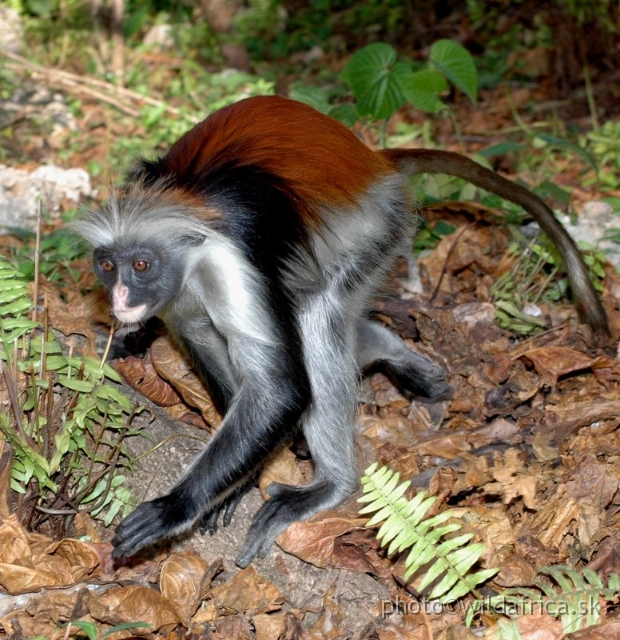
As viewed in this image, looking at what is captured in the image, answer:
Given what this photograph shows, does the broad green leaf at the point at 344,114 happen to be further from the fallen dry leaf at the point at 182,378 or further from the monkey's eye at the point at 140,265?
the monkey's eye at the point at 140,265

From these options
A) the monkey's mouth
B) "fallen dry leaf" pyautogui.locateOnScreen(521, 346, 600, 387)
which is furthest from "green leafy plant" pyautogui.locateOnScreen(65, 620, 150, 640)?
"fallen dry leaf" pyautogui.locateOnScreen(521, 346, 600, 387)

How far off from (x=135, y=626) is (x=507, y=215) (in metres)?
3.70

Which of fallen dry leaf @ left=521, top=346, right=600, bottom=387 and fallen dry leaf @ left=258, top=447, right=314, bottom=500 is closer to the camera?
fallen dry leaf @ left=258, top=447, right=314, bottom=500

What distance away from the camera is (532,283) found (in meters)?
5.25

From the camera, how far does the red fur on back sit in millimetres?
3705

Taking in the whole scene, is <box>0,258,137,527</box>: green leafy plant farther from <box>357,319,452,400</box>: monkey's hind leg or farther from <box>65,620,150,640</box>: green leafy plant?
<box>357,319,452,400</box>: monkey's hind leg

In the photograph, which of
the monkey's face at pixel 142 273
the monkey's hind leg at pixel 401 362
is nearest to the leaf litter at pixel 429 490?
the monkey's hind leg at pixel 401 362

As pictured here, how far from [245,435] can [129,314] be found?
2.25 feet

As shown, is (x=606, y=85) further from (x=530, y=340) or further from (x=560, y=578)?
(x=560, y=578)

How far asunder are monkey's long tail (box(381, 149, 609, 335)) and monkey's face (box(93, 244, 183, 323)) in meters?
1.42

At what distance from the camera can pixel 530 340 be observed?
4898 millimetres

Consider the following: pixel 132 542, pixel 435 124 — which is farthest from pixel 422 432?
pixel 435 124

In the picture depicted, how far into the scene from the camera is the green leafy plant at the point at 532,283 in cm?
503

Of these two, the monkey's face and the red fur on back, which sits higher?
the red fur on back
